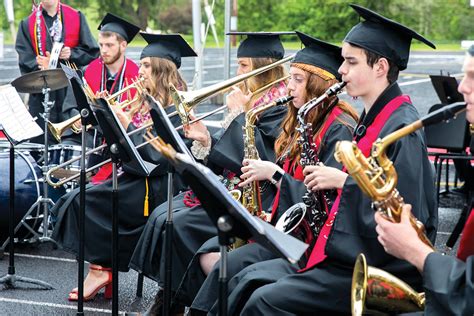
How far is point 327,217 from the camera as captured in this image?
439cm

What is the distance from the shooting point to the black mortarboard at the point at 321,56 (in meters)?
4.82

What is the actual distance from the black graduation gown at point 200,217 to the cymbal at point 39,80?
2215 millimetres

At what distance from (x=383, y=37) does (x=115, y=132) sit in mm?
1597

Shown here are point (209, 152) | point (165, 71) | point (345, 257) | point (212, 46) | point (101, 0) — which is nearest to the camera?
point (345, 257)

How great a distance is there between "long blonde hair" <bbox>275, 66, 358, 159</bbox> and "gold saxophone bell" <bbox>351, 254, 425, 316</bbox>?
4.23ft

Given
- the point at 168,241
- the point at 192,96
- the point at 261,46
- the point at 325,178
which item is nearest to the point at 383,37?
the point at 325,178

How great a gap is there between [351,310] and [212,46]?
22196 mm

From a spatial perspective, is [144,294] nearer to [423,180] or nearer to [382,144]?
[423,180]

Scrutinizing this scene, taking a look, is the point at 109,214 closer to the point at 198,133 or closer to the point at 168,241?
the point at 198,133

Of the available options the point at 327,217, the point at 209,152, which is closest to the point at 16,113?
the point at 209,152

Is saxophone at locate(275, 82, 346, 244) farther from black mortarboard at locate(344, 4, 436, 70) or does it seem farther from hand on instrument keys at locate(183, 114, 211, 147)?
hand on instrument keys at locate(183, 114, 211, 147)

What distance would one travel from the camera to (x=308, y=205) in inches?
174

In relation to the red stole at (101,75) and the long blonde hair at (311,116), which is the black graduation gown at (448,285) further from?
the red stole at (101,75)

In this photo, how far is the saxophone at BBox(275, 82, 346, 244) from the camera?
4.40 m
